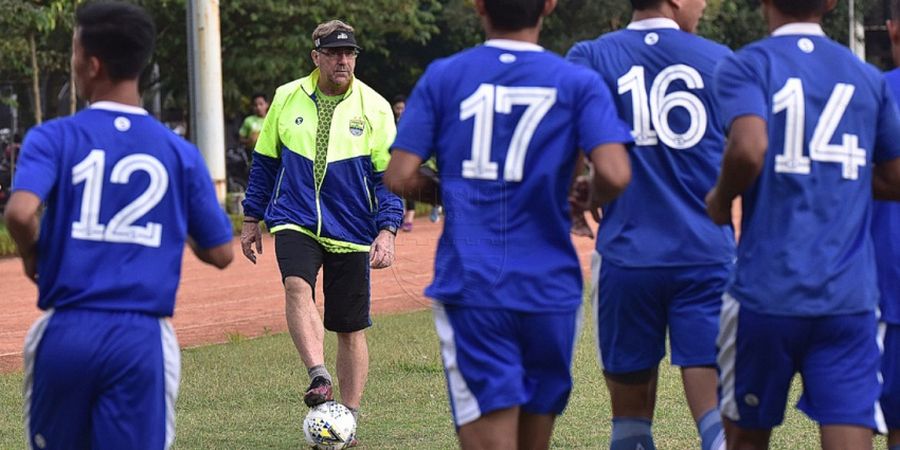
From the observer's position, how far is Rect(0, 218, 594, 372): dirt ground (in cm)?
1432

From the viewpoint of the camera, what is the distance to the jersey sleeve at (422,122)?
537 cm

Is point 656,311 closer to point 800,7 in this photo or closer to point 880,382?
point 880,382

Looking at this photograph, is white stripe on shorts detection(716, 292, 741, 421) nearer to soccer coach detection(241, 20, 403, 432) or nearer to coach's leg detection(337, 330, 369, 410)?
soccer coach detection(241, 20, 403, 432)

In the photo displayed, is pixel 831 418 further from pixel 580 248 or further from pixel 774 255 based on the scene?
pixel 580 248

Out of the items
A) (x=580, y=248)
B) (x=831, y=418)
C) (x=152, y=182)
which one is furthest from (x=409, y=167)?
(x=580, y=248)

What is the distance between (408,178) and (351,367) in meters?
3.77

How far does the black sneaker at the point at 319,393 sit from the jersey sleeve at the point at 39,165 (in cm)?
379

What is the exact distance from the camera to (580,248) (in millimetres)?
22625

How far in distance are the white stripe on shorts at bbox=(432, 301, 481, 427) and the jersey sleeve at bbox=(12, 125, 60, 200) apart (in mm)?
1312

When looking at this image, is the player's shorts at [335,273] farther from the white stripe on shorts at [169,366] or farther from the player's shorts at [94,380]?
the player's shorts at [94,380]

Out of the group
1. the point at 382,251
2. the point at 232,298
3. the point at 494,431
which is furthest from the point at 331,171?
the point at 232,298

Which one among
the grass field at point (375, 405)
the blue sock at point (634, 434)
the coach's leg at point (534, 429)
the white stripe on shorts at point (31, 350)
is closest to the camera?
the white stripe on shorts at point (31, 350)

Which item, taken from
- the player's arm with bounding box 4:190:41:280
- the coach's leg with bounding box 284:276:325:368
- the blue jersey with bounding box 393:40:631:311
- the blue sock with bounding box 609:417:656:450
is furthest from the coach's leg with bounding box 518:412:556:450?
the coach's leg with bounding box 284:276:325:368

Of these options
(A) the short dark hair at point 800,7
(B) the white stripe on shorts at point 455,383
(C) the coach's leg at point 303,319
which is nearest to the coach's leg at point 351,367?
(C) the coach's leg at point 303,319
